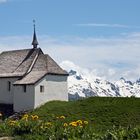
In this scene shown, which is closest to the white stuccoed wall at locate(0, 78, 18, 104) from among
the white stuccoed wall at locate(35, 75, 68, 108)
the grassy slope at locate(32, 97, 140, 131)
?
the white stuccoed wall at locate(35, 75, 68, 108)

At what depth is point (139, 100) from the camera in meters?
47.7

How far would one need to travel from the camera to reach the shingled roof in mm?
59934

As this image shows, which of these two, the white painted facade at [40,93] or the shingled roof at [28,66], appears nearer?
the white painted facade at [40,93]

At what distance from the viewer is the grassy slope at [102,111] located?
41.3 metres

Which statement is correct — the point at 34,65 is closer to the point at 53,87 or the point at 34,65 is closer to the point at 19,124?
the point at 53,87

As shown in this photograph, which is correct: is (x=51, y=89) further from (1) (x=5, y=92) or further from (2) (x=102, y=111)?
(2) (x=102, y=111)

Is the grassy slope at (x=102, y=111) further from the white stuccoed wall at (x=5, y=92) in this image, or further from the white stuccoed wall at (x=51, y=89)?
the white stuccoed wall at (x=5, y=92)

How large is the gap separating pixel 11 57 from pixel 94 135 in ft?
154

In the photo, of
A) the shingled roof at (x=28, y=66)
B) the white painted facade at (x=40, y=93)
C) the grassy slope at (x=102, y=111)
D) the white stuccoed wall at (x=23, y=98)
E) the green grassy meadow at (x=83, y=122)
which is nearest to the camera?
the green grassy meadow at (x=83, y=122)

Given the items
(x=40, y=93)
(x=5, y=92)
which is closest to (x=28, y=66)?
(x=40, y=93)

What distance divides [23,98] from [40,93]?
→ 7.81 ft

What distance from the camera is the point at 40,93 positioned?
192 feet

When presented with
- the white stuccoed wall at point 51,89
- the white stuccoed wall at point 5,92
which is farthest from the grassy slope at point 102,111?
the white stuccoed wall at point 5,92

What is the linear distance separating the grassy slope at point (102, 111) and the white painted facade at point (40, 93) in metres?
3.58
